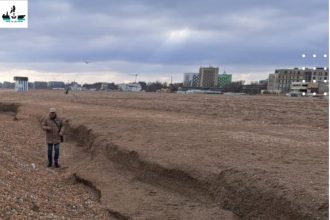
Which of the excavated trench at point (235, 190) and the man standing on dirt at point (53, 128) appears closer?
the excavated trench at point (235, 190)

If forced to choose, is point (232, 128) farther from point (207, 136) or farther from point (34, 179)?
point (34, 179)

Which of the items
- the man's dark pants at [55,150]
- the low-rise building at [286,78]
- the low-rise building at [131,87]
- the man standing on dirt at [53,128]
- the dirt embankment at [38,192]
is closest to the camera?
the dirt embankment at [38,192]

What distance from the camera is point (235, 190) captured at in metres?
10.7

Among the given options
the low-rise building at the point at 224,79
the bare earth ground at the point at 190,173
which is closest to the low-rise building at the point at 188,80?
the low-rise building at the point at 224,79

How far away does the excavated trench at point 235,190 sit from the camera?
9.02 metres

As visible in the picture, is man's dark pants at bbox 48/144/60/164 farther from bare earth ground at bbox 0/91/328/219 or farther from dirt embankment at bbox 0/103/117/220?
bare earth ground at bbox 0/91/328/219

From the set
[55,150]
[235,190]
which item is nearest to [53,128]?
[55,150]

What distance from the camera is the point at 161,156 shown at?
14.3m

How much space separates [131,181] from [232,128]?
9.74 meters

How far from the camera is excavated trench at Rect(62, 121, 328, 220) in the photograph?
902cm

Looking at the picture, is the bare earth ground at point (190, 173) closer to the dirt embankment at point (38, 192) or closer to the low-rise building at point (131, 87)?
the dirt embankment at point (38, 192)

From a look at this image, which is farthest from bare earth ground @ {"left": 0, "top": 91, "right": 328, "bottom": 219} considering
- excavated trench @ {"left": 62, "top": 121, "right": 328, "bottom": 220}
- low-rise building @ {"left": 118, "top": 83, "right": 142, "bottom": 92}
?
low-rise building @ {"left": 118, "top": 83, "right": 142, "bottom": 92}

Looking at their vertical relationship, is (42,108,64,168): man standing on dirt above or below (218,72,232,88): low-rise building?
below

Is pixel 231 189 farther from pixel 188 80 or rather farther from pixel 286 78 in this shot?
pixel 188 80
